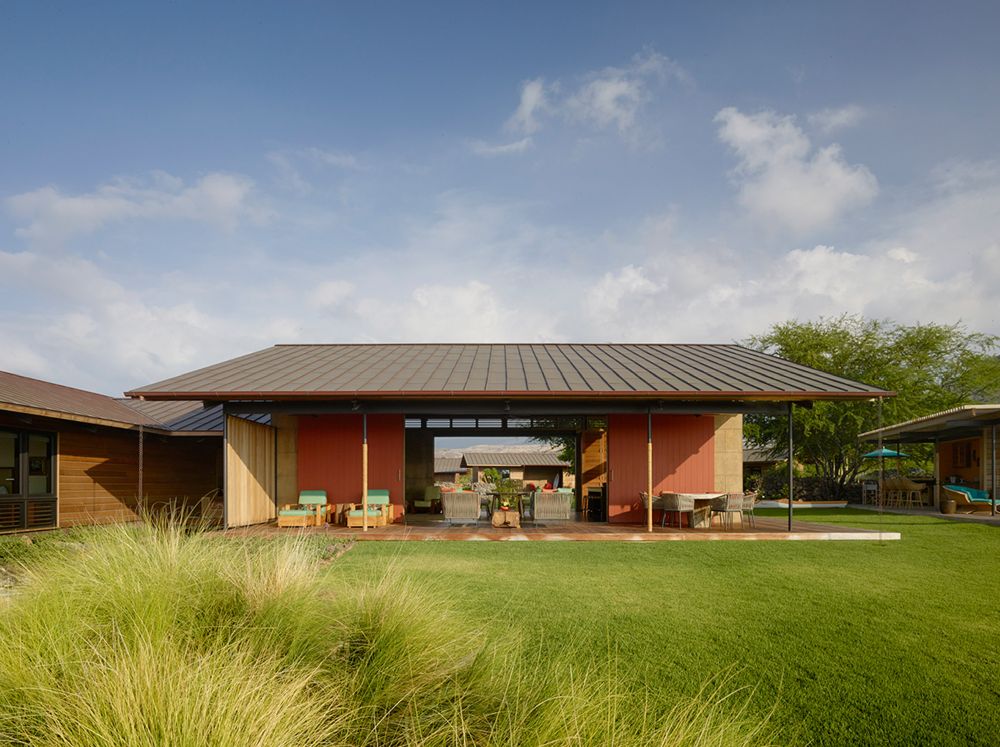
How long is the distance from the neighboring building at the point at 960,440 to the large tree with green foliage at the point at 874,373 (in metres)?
1.80

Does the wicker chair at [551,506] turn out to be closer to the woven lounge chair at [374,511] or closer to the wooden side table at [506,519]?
the wooden side table at [506,519]

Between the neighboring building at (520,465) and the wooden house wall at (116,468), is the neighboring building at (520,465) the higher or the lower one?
the lower one

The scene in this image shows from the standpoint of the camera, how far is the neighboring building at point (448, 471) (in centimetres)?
3392

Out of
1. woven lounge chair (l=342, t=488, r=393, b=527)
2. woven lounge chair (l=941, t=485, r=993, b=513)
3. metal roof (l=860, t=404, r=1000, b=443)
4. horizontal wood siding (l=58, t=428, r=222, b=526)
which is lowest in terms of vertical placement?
woven lounge chair (l=941, t=485, r=993, b=513)

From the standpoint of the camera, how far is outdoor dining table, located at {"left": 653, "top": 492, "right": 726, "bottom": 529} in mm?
12289

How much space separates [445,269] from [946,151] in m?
12.9

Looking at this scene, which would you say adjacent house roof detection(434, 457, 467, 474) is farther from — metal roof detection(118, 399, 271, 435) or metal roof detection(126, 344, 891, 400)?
metal roof detection(118, 399, 271, 435)

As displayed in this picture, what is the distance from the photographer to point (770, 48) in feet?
40.2

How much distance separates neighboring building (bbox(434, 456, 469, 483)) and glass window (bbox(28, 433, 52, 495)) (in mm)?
22341

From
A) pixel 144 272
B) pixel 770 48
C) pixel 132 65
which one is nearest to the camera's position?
pixel 132 65

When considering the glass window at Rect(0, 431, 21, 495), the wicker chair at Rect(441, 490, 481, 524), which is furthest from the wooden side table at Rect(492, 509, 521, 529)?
the glass window at Rect(0, 431, 21, 495)

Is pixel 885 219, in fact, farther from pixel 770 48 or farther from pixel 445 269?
pixel 445 269

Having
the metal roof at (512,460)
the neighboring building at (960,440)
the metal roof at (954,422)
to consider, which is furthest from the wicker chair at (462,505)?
the metal roof at (512,460)

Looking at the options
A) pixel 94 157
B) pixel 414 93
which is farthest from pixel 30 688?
pixel 94 157
